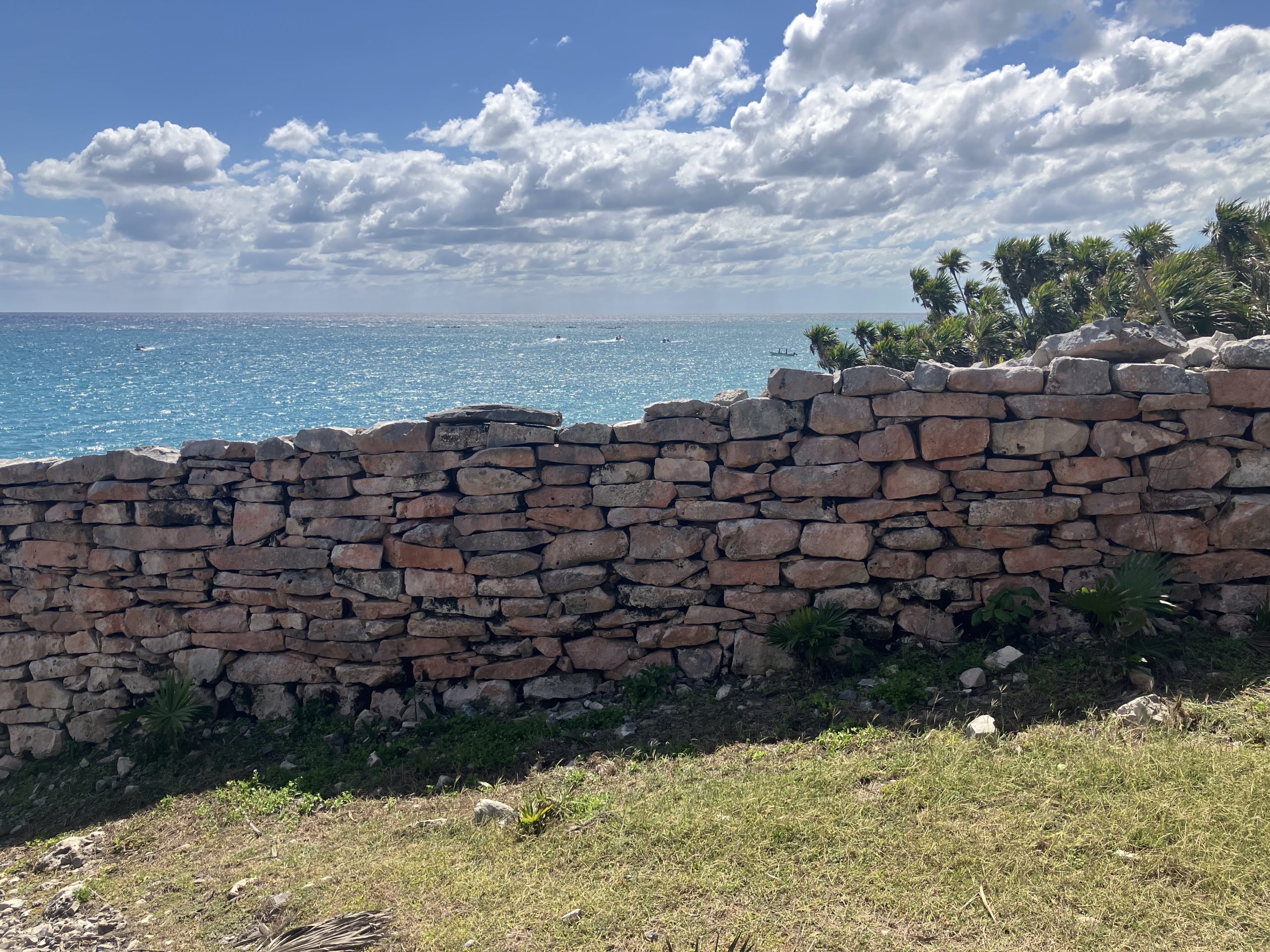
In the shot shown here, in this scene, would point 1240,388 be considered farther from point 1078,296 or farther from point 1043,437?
point 1078,296

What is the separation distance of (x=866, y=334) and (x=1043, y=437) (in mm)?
14598

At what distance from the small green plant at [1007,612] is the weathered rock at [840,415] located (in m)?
1.70

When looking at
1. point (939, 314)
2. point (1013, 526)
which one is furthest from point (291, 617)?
point (939, 314)

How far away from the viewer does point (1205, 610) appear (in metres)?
6.79

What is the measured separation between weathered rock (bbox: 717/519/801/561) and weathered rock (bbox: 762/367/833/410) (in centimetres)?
102

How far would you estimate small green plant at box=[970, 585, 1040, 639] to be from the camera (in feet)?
22.2

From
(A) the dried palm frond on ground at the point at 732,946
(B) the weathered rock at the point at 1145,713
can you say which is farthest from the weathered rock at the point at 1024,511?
(A) the dried palm frond on ground at the point at 732,946

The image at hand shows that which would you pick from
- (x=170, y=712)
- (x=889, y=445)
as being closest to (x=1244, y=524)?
(x=889, y=445)

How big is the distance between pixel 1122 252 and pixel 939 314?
6.26m

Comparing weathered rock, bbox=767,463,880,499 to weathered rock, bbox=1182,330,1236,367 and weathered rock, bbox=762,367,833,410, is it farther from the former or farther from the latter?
weathered rock, bbox=1182,330,1236,367

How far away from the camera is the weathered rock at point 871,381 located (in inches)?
275

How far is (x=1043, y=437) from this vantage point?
688 centimetres

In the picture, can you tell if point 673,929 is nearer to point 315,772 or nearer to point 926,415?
point 315,772

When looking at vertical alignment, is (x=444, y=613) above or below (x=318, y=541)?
below
